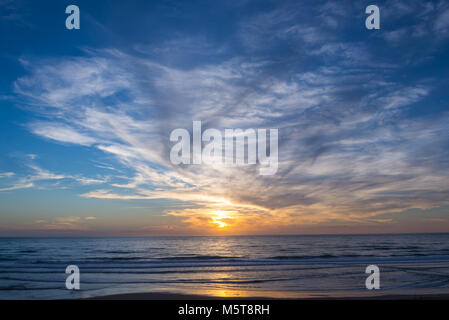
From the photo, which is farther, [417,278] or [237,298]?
[417,278]

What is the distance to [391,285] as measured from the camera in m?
17.4

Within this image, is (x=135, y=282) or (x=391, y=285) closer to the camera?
(x=391, y=285)

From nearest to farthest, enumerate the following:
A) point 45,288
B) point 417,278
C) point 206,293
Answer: point 206,293 < point 45,288 < point 417,278
